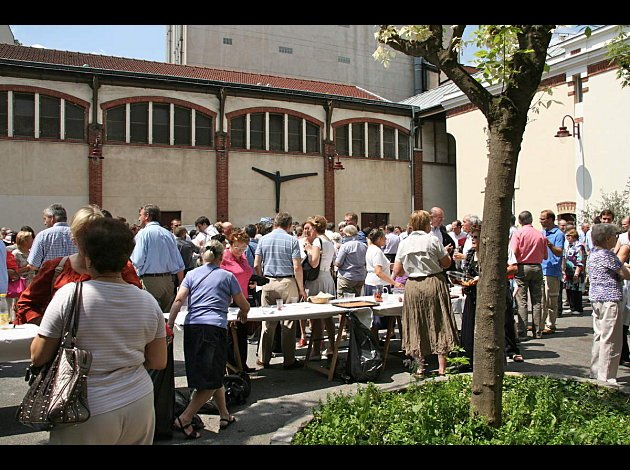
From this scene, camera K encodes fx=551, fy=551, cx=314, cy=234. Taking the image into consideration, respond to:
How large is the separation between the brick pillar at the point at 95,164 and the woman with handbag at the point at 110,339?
19623 mm

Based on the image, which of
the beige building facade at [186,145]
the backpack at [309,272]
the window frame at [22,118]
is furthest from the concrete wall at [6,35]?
the backpack at [309,272]

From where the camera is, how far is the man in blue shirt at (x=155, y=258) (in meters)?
7.30

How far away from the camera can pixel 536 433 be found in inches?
150

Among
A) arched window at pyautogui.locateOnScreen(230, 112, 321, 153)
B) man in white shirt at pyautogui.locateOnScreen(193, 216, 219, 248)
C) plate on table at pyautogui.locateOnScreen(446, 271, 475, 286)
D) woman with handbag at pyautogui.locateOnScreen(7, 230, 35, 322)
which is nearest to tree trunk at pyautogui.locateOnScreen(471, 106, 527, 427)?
plate on table at pyautogui.locateOnScreen(446, 271, 475, 286)

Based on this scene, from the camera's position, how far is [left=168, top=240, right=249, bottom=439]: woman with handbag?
502 cm

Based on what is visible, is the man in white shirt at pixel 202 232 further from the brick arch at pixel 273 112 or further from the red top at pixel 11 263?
the brick arch at pixel 273 112

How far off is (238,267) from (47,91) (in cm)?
1708

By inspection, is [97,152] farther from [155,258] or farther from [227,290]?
[227,290]

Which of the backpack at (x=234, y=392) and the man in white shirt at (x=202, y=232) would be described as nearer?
the backpack at (x=234, y=392)

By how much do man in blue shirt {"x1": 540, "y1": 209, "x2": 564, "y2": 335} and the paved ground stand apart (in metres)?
0.34

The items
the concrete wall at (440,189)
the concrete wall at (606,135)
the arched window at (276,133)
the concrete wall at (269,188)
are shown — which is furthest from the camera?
the concrete wall at (440,189)

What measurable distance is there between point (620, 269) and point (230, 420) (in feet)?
14.7
